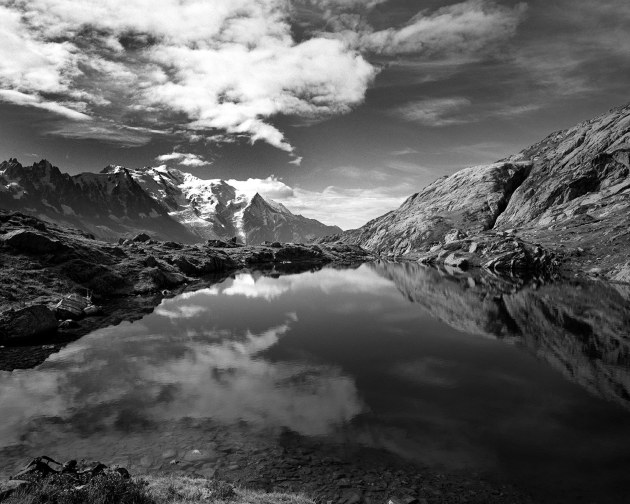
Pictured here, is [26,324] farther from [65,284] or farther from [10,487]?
[10,487]

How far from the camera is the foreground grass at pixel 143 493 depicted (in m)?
17.9

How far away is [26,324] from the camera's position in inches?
2356

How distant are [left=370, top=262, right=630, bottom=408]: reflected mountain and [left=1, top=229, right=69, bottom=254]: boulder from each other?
93.7m

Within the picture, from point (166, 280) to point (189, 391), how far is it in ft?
291

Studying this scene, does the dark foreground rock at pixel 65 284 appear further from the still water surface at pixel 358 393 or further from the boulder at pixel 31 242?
the still water surface at pixel 358 393

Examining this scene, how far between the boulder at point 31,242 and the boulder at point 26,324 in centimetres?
3885

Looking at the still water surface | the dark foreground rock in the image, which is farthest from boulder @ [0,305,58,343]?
the still water surface

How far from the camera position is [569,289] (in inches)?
4328

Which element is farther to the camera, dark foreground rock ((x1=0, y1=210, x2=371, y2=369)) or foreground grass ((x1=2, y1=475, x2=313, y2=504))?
dark foreground rock ((x1=0, y1=210, x2=371, y2=369))

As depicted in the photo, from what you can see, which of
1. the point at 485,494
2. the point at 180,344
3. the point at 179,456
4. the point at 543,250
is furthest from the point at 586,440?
the point at 543,250

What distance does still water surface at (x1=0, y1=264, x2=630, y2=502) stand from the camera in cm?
2872

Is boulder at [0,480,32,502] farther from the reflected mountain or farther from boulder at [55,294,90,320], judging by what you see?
boulder at [55,294,90,320]

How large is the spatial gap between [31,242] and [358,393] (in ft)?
303

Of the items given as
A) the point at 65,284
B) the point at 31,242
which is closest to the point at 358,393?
the point at 65,284
